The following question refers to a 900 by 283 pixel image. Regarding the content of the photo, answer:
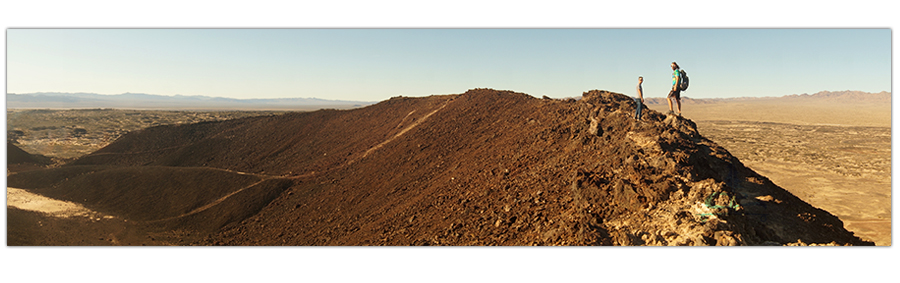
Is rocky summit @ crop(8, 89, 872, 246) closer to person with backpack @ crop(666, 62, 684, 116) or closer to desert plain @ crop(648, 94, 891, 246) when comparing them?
person with backpack @ crop(666, 62, 684, 116)

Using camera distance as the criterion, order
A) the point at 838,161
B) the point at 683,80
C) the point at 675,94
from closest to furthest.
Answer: the point at 683,80
the point at 675,94
the point at 838,161

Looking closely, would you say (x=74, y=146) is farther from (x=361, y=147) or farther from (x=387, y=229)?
(x=387, y=229)

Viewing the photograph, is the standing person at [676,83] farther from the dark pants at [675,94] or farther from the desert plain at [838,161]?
the desert plain at [838,161]

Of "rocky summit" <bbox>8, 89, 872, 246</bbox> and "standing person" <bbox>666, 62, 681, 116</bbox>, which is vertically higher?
"standing person" <bbox>666, 62, 681, 116</bbox>

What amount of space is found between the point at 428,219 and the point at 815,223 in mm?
7888

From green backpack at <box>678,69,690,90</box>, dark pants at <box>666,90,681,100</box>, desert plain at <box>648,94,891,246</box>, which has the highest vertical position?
green backpack at <box>678,69,690,90</box>

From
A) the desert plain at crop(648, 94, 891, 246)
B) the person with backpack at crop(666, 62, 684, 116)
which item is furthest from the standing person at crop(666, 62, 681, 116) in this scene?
the desert plain at crop(648, 94, 891, 246)

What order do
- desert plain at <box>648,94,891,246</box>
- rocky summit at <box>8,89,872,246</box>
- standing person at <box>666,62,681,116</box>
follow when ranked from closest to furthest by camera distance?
1. rocky summit at <box>8,89,872,246</box>
2. standing person at <box>666,62,681,116</box>
3. desert plain at <box>648,94,891,246</box>

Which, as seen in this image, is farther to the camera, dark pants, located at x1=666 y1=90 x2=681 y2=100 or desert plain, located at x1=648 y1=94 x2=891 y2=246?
desert plain, located at x1=648 y1=94 x2=891 y2=246

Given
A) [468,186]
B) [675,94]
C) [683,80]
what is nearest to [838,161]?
[675,94]

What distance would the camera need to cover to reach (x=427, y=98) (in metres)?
26.0

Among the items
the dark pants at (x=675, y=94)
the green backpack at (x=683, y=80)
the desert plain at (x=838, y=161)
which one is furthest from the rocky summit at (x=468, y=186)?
the desert plain at (x=838, y=161)

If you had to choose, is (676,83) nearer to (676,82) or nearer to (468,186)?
(676,82)

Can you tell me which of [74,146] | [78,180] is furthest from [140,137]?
[78,180]
